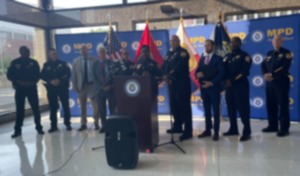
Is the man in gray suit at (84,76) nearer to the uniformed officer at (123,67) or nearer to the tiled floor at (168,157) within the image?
the uniformed officer at (123,67)

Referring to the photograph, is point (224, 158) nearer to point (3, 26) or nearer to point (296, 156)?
point (296, 156)

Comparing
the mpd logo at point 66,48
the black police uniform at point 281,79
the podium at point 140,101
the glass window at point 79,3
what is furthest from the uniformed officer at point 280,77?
the mpd logo at point 66,48

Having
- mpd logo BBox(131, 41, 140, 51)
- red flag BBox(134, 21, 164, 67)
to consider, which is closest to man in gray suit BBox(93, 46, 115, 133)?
red flag BBox(134, 21, 164, 67)

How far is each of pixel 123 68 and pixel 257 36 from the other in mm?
2626

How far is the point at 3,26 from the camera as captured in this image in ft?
19.6

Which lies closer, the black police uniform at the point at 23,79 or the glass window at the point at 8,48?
the black police uniform at the point at 23,79

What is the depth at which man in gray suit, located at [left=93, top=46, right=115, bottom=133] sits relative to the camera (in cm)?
469

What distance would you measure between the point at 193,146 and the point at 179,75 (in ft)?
3.58

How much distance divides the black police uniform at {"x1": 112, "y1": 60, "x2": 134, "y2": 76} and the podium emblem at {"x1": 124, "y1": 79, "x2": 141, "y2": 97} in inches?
36.7

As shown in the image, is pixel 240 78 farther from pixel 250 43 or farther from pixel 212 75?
pixel 250 43

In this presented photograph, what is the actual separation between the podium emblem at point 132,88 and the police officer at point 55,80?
1954 mm

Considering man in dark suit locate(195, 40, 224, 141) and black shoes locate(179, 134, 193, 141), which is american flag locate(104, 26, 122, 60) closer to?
man in dark suit locate(195, 40, 224, 141)

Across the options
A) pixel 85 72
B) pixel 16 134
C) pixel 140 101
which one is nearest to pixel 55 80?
pixel 85 72

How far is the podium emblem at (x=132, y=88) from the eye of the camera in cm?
341
